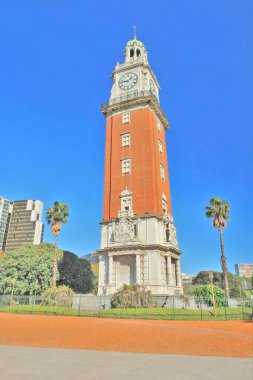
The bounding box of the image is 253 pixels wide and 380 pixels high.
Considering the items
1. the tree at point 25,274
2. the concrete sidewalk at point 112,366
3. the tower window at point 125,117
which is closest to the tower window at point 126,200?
the tower window at point 125,117

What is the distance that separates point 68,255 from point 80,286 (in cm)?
683

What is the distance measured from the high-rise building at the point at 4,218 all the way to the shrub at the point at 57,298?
139 m

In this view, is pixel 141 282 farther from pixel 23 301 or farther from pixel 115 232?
pixel 23 301

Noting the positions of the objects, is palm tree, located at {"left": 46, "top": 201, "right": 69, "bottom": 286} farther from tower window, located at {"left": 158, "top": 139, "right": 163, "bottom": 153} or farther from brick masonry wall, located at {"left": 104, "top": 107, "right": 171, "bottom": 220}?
tower window, located at {"left": 158, "top": 139, "right": 163, "bottom": 153}

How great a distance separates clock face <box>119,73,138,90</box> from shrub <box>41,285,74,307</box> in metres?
32.1

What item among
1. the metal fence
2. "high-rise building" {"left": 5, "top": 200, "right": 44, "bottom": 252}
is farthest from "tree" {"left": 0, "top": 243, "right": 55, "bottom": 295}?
"high-rise building" {"left": 5, "top": 200, "right": 44, "bottom": 252}

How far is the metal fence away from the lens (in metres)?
24.5

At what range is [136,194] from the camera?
38188mm

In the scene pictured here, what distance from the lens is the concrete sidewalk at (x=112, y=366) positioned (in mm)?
7448

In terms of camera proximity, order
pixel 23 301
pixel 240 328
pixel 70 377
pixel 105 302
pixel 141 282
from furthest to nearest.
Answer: pixel 23 301, pixel 141 282, pixel 105 302, pixel 240 328, pixel 70 377

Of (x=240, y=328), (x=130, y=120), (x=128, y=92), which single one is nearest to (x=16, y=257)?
(x=130, y=120)

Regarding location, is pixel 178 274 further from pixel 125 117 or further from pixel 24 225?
pixel 24 225

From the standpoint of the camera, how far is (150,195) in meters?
37.2

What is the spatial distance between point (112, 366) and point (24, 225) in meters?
164
